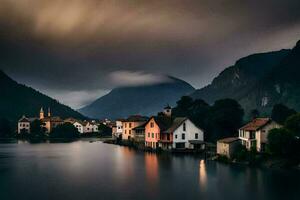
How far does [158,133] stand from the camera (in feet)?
278

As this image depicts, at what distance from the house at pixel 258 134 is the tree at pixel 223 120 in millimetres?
27868

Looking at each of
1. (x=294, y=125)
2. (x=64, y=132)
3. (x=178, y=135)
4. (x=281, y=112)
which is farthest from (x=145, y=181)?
(x=64, y=132)

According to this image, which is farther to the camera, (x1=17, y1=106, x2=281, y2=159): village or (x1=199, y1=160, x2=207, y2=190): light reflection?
→ (x1=17, y1=106, x2=281, y2=159): village

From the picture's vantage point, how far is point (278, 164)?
5203 cm

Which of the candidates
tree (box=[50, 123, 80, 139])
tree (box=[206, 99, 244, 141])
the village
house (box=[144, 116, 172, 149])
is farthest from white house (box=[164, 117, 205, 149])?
tree (box=[50, 123, 80, 139])

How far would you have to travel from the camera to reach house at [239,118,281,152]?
192 ft

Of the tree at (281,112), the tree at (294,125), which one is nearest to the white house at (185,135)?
the tree at (294,125)

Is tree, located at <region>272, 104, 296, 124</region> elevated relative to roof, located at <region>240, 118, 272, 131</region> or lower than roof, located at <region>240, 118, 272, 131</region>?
elevated

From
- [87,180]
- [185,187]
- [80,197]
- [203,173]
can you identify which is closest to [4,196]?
[80,197]

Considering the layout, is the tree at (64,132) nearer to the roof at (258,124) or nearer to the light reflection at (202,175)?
the light reflection at (202,175)

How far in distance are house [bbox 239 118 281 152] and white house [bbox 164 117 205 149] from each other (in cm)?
1961

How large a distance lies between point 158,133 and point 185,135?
6641 mm

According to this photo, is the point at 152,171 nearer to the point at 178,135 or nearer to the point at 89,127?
the point at 178,135

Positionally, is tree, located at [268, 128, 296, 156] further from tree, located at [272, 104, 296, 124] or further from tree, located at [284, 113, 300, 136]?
tree, located at [272, 104, 296, 124]
